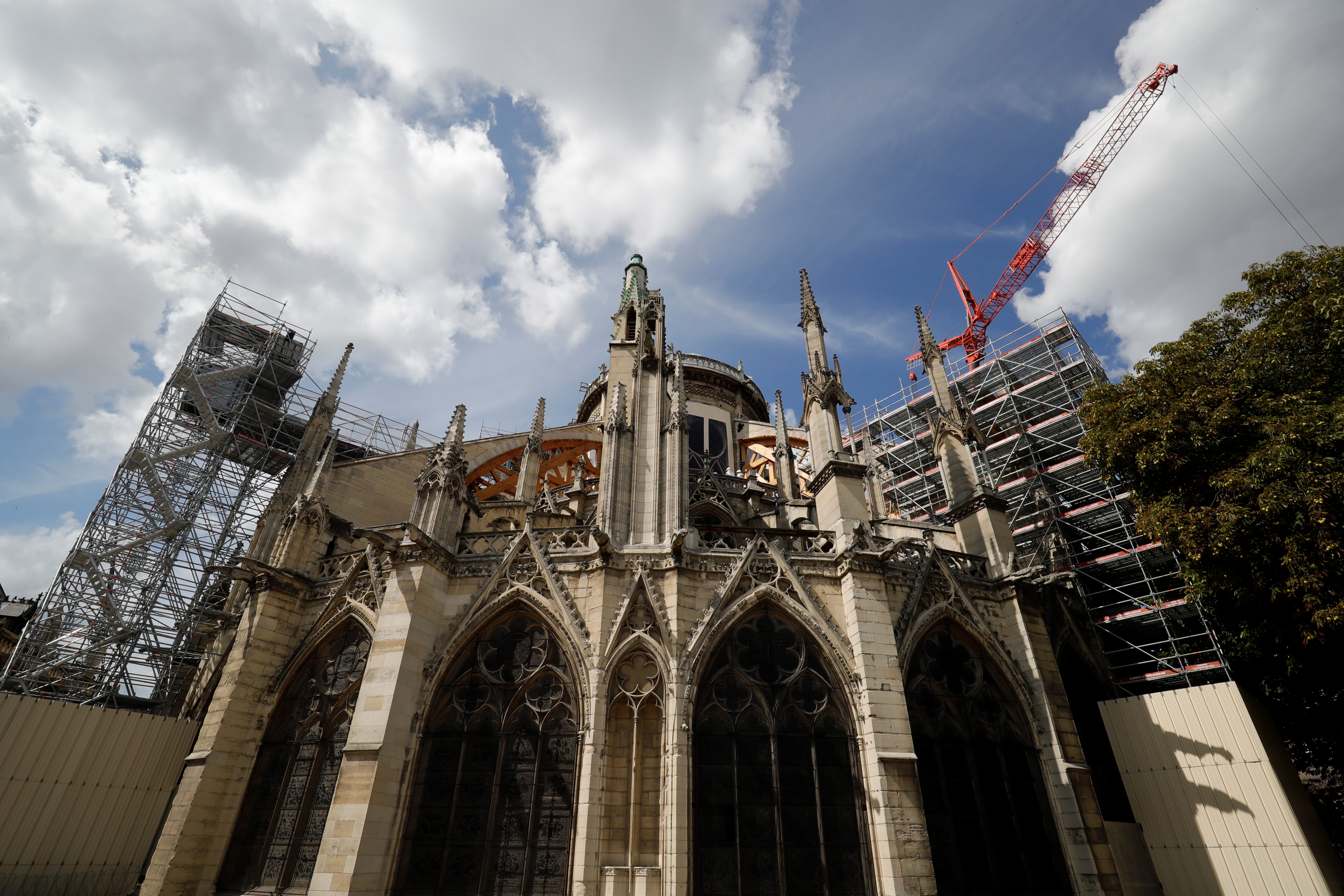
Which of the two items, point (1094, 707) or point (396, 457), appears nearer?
point (1094, 707)

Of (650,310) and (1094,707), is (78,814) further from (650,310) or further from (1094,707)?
(1094,707)

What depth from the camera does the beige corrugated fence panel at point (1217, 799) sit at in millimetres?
11211

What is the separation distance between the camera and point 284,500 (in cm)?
1698

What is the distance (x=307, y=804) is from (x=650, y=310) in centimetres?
1287

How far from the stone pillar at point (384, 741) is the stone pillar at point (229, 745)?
2.75m

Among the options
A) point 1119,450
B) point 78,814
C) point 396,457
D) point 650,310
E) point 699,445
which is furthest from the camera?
point 699,445

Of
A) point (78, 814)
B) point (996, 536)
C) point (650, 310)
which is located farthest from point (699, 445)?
point (78, 814)

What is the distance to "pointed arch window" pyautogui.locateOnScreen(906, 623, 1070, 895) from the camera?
11.0 meters

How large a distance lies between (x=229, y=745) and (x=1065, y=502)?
2238 centimetres

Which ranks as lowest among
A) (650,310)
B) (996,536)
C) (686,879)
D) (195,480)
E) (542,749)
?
(686,879)

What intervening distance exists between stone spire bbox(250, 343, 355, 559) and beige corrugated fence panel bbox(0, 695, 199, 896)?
4.27m

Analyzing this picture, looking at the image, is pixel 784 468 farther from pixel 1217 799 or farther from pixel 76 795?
pixel 76 795

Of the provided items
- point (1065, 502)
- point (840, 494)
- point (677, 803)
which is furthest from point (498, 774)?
point (1065, 502)

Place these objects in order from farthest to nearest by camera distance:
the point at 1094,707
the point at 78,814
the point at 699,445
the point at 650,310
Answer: the point at 699,445 < the point at 650,310 < the point at 1094,707 < the point at 78,814
